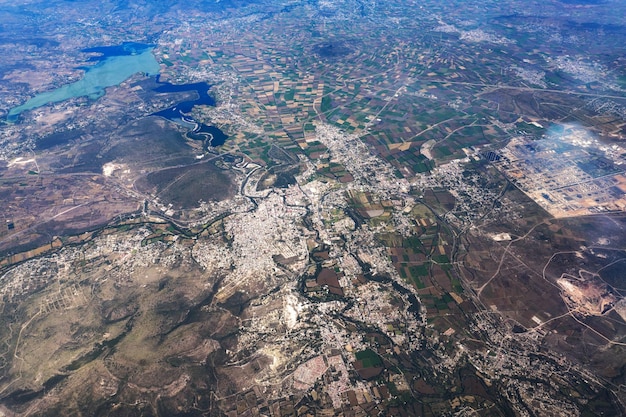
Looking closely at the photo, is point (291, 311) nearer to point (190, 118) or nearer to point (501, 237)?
point (501, 237)

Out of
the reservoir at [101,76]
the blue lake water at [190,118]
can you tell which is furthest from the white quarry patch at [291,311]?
the reservoir at [101,76]

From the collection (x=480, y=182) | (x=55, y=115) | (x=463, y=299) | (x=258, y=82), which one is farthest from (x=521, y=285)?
(x=55, y=115)

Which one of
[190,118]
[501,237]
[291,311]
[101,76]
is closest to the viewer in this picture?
[291,311]

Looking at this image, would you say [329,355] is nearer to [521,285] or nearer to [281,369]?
[281,369]

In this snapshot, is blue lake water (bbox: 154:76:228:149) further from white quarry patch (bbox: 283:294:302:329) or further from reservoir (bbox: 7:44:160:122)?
white quarry patch (bbox: 283:294:302:329)

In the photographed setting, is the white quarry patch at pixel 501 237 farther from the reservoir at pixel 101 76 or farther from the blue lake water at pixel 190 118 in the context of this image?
the reservoir at pixel 101 76

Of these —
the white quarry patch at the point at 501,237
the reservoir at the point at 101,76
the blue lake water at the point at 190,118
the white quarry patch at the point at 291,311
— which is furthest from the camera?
the reservoir at the point at 101,76

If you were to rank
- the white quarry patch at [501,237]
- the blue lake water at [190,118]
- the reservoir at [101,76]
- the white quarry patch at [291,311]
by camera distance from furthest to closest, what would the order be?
the reservoir at [101,76]
the blue lake water at [190,118]
the white quarry patch at [501,237]
the white quarry patch at [291,311]

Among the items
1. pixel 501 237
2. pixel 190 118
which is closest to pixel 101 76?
pixel 190 118

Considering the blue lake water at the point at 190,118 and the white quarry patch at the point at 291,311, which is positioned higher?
the blue lake water at the point at 190,118
